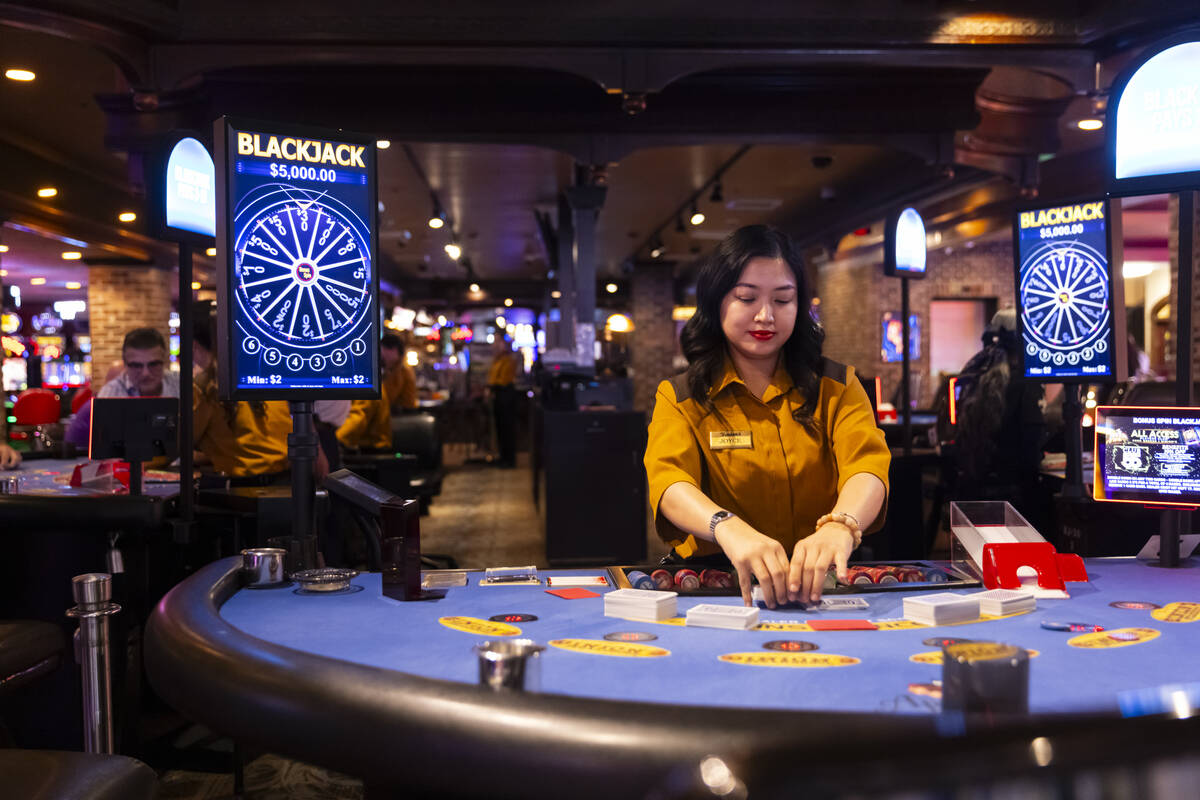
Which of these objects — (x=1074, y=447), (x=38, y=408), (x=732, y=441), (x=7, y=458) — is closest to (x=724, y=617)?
(x=732, y=441)

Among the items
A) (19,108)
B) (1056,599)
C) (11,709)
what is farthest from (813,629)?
(19,108)

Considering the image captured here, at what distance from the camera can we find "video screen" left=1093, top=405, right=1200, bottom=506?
6.38 ft

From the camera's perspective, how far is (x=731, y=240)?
2098 millimetres

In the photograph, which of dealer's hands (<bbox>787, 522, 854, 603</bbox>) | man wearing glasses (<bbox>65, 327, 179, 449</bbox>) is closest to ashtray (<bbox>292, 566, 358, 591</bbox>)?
dealer's hands (<bbox>787, 522, 854, 603</bbox>)

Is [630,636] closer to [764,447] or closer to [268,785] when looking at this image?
[764,447]

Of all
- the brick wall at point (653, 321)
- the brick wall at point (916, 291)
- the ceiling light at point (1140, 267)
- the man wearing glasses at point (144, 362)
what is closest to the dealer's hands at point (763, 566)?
the man wearing glasses at point (144, 362)

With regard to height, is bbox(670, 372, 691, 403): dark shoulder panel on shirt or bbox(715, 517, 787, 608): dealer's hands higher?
bbox(670, 372, 691, 403): dark shoulder panel on shirt

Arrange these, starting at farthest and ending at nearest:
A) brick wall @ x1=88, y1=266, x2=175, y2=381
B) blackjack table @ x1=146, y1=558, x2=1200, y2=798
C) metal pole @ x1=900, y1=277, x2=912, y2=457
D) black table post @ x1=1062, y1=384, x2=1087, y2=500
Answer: brick wall @ x1=88, y1=266, x2=175, y2=381 < metal pole @ x1=900, y1=277, x2=912, y2=457 < black table post @ x1=1062, y1=384, x2=1087, y2=500 < blackjack table @ x1=146, y1=558, x2=1200, y2=798

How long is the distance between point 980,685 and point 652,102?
23.0 ft

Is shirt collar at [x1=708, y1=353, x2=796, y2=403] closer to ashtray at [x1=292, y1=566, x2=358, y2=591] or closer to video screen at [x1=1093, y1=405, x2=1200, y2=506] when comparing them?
video screen at [x1=1093, y1=405, x2=1200, y2=506]

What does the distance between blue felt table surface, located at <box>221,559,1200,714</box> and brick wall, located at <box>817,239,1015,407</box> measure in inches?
524

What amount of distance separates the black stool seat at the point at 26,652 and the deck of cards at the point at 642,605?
1.43m

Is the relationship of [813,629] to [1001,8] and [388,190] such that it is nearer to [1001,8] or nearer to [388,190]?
[1001,8]

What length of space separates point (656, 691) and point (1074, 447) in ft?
10.1
